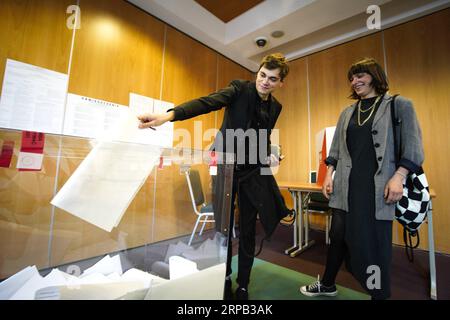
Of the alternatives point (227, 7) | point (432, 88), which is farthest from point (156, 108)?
point (432, 88)

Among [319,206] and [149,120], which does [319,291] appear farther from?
[149,120]

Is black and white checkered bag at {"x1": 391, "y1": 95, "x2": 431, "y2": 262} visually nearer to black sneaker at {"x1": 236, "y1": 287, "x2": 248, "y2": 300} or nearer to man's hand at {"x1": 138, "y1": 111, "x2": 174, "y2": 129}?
black sneaker at {"x1": 236, "y1": 287, "x2": 248, "y2": 300}

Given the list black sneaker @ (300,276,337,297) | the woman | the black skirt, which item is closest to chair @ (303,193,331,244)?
black sneaker @ (300,276,337,297)

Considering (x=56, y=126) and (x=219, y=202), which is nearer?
(x=219, y=202)

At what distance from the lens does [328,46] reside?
3.02 metres

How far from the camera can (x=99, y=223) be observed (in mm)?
497

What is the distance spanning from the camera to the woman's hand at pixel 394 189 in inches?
35.2

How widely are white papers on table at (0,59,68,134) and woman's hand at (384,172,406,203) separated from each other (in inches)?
90.0

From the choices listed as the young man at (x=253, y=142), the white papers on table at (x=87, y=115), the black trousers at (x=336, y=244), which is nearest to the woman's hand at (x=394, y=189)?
the black trousers at (x=336, y=244)

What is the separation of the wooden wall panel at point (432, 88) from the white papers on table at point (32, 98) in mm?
3616
